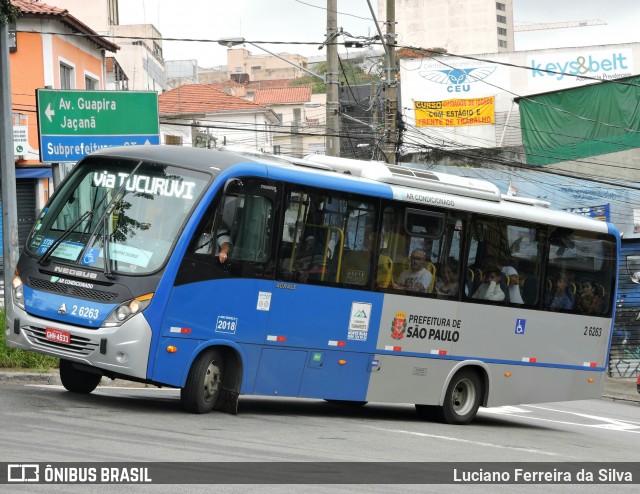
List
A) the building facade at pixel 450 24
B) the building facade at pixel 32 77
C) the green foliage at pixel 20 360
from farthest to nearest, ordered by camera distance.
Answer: the building facade at pixel 450 24, the building facade at pixel 32 77, the green foliage at pixel 20 360

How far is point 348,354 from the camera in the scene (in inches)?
552

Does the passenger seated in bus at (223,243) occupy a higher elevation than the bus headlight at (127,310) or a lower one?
higher

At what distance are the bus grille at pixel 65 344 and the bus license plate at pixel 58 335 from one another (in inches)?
1.4

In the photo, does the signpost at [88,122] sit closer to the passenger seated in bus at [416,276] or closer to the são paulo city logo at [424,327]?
the passenger seated in bus at [416,276]

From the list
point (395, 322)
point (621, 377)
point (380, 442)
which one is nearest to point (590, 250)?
point (395, 322)

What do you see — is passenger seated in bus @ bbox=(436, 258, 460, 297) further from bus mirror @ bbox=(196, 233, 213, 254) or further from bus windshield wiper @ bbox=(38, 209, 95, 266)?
bus windshield wiper @ bbox=(38, 209, 95, 266)

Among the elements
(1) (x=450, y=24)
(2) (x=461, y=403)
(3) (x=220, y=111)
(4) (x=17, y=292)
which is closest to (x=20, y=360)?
(4) (x=17, y=292)

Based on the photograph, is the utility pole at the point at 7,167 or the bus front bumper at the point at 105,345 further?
the utility pole at the point at 7,167

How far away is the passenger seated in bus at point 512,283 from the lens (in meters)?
16.1

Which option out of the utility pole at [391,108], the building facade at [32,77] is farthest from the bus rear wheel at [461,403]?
the building facade at [32,77]

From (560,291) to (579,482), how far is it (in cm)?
679

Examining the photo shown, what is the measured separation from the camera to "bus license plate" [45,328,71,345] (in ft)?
39.1

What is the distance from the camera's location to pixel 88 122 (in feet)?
57.5

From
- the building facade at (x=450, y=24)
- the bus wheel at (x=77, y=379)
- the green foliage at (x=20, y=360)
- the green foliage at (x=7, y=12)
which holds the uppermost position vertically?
the building facade at (x=450, y=24)
